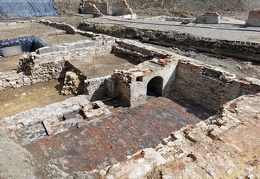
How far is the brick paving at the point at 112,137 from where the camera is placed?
5.21 metres

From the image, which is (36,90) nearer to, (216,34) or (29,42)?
(29,42)

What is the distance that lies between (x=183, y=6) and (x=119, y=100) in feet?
80.1

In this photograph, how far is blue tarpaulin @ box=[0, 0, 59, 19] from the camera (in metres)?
26.4

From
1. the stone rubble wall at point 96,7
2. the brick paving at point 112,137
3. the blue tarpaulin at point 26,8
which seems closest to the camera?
the brick paving at point 112,137

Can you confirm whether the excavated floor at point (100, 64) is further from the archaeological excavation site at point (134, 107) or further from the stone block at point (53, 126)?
the stone block at point (53, 126)

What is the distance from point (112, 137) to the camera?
5.92 m

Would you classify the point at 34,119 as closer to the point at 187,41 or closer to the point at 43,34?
the point at 187,41

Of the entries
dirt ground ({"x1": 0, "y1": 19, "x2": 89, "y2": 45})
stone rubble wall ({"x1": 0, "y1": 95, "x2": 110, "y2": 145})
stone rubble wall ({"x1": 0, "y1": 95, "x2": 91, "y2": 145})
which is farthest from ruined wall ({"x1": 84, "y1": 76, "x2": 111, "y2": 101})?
dirt ground ({"x1": 0, "y1": 19, "x2": 89, "y2": 45})

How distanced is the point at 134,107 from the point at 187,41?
26.2 ft

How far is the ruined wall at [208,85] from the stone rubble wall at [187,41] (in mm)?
5409

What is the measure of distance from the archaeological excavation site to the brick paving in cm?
3

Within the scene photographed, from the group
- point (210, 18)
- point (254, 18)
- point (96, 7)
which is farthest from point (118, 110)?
point (96, 7)

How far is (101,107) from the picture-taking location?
707cm

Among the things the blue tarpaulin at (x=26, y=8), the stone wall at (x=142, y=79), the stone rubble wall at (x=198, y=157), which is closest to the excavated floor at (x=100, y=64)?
the stone wall at (x=142, y=79)
